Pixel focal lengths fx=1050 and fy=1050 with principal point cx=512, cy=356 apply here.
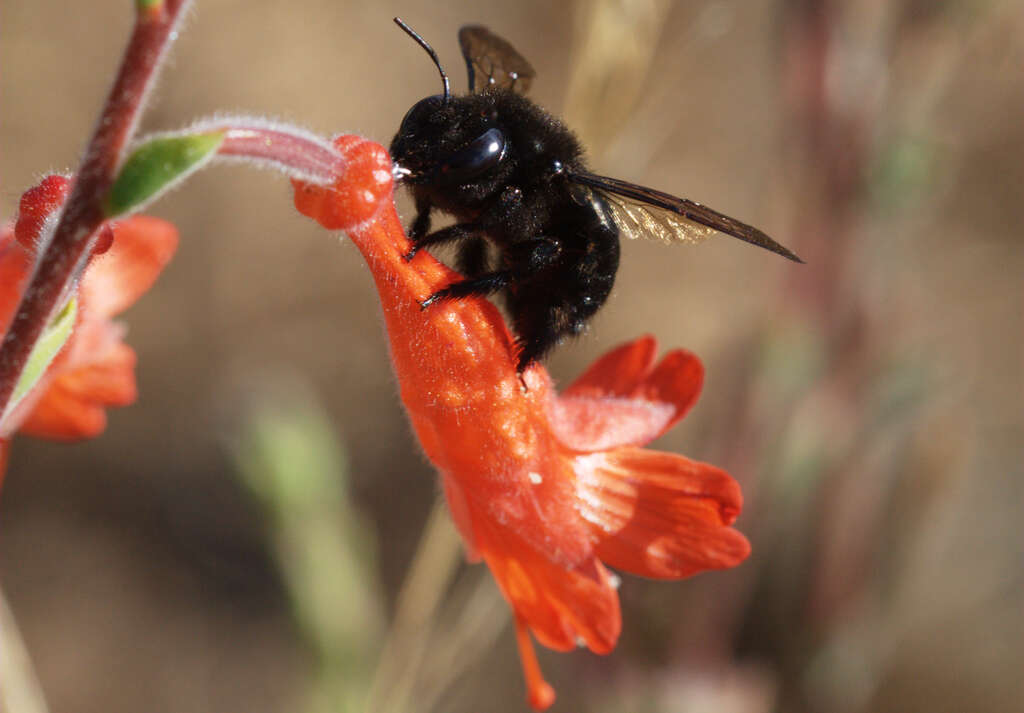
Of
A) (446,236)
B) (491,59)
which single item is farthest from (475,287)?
(491,59)

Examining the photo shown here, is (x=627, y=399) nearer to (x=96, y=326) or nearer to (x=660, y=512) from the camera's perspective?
(x=660, y=512)

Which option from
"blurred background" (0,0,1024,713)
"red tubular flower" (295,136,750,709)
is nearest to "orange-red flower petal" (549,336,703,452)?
"red tubular flower" (295,136,750,709)

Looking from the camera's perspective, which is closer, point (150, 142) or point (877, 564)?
point (150, 142)

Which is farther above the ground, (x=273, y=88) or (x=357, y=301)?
(x=273, y=88)

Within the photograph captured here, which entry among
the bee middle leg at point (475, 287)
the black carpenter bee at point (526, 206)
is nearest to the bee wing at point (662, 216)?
the black carpenter bee at point (526, 206)

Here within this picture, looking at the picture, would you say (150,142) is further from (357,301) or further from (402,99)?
(402,99)

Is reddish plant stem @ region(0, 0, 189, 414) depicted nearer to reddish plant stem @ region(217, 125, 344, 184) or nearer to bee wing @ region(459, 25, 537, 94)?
reddish plant stem @ region(217, 125, 344, 184)

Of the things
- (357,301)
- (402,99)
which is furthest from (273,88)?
(357,301)
